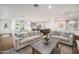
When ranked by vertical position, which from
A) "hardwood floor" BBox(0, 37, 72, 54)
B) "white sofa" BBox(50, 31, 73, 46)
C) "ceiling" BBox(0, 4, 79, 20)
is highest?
"ceiling" BBox(0, 4, 79, 20)

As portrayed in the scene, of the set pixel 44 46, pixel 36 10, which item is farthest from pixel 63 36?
pixel 36 10

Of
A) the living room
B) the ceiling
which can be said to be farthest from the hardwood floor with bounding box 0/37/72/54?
the ceiling

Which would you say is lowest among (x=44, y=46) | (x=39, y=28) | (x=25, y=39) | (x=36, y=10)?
(x=44, y=46)

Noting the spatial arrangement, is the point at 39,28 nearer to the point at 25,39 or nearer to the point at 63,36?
the point at 25,39

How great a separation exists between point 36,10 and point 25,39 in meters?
0.71

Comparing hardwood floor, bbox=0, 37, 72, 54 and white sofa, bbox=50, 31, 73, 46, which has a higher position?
white sofa, bbox=50, 31, 73, 46

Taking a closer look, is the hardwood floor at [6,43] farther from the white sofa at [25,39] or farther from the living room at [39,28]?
the white sofa at [25,39]

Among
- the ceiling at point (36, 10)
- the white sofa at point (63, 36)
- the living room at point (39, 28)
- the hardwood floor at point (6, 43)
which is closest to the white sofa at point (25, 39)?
the living room at point (39, 28)

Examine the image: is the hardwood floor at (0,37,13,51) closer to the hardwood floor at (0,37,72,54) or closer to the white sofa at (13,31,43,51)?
the hardwood floor at (0,37,72,54)

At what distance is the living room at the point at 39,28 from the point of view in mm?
1970

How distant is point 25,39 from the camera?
2033mm

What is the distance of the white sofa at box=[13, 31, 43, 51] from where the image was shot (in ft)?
6.53
